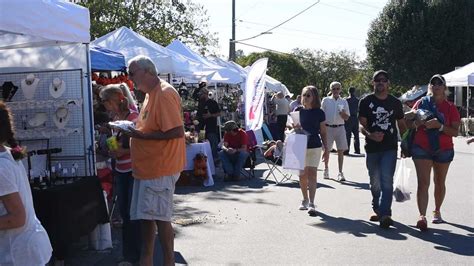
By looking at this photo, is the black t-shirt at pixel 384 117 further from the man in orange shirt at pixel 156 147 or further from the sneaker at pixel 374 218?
the man in orange shirt at pixel 156 147

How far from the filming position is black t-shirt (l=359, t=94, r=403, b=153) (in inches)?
293

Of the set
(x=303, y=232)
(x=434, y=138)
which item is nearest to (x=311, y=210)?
(x=303, y=232)

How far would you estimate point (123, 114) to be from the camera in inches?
223

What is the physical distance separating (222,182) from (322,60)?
206 feet

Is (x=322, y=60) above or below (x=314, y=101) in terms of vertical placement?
above

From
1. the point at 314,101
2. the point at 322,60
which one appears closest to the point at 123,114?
the point at 314,101

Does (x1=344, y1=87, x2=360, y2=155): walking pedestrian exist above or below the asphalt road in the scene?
above

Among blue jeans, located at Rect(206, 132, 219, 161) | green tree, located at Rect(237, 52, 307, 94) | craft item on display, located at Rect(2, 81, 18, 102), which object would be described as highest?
green tree, located at Rect(237, 52, 307, 94)

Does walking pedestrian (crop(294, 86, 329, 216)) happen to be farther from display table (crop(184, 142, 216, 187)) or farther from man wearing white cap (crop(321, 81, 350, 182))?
man wearing white cap (crop(321, 81, 350, 182))

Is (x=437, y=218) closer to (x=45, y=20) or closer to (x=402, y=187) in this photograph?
(x=402, y=187)

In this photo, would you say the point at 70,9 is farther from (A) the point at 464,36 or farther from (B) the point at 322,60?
(B) the point at 322,60

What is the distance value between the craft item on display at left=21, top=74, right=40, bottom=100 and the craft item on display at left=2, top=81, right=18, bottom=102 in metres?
0.10

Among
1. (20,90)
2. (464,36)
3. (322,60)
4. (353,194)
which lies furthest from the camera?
(322,60)

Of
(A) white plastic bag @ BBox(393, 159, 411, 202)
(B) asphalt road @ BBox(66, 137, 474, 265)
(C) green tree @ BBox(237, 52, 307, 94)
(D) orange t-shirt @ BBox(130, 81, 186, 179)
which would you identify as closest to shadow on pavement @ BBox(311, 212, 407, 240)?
(B) asphalt road @ BBox(66, 137, 474, 265)
